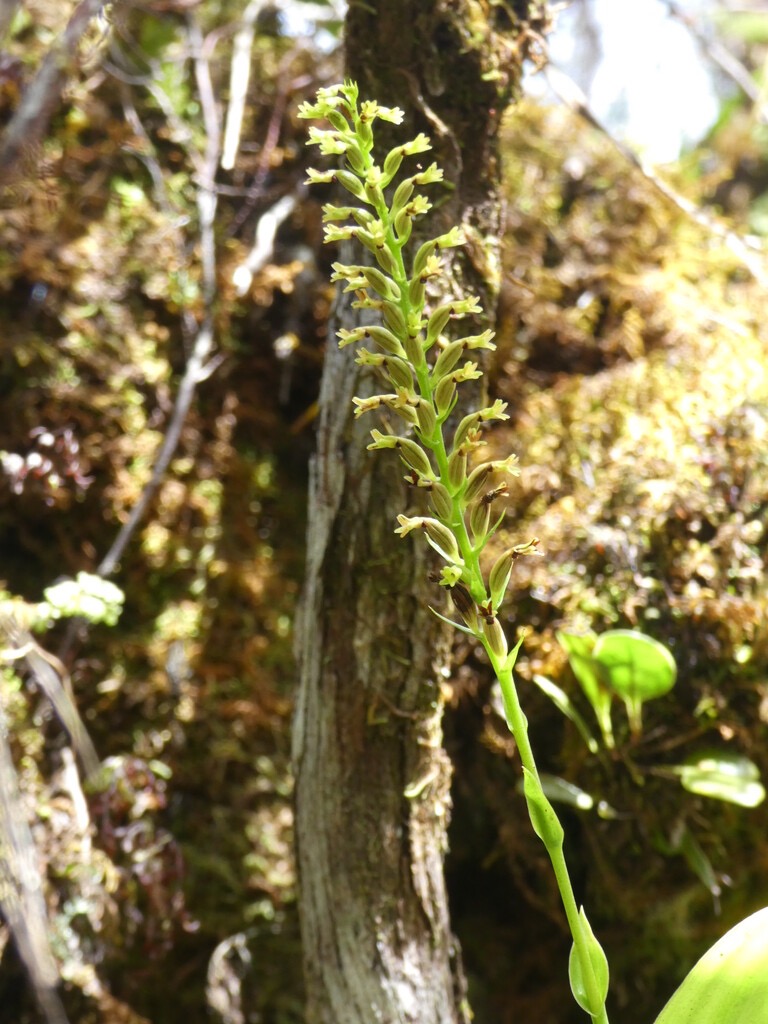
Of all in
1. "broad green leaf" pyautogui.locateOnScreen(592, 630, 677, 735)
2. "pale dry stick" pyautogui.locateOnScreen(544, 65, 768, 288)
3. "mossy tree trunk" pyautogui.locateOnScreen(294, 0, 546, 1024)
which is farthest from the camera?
"pale dry stick" pyautogui.locateOnScreen(544, 65, 768, 288)

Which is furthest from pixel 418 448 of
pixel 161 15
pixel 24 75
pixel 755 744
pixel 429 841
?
pixel 161 15

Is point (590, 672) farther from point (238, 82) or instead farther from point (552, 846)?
point (238, 82)

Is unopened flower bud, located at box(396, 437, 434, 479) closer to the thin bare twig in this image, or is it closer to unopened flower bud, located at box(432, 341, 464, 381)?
unopened flower bud, located at box(432, 341, 464, 381)

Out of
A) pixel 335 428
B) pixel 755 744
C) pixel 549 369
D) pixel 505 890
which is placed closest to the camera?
pixel 335 428

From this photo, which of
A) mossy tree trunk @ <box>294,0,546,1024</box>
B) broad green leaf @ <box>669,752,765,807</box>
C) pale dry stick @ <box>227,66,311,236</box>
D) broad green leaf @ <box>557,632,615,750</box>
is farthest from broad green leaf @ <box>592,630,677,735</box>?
pale dry stick @ <box>227,66,311,236</box>

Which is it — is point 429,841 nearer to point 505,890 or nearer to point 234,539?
point 505,890
